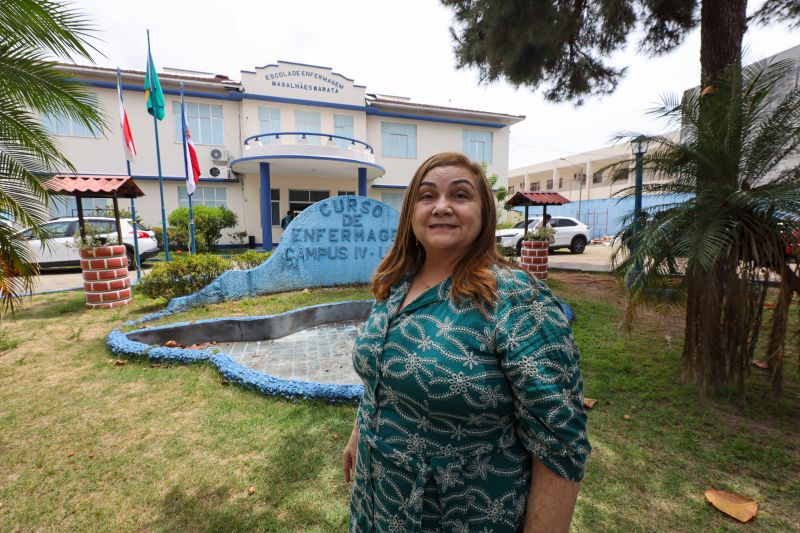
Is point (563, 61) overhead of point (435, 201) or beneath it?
overhead

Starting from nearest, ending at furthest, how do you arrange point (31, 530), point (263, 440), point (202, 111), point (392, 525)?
point (392, 525)
point (31, 530)
point (263, 440)
point (202, 111)

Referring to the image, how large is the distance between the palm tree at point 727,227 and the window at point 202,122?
52.9 ft

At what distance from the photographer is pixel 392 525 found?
114cm

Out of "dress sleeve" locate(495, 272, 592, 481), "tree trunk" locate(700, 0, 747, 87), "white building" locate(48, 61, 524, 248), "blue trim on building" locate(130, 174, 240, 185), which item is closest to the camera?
"dress sleeve" locate(495, 272, 592, 481)

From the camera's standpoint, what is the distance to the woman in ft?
3.10

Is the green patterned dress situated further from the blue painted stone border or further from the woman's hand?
the blue painted stone border

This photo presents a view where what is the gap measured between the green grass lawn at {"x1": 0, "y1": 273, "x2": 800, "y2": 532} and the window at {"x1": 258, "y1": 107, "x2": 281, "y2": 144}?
13670mm

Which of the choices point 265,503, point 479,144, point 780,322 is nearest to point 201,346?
point 265,503

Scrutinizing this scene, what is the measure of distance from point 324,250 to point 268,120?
10.9 meters

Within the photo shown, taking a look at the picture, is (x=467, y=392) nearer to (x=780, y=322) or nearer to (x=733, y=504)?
(x=733, y=504)

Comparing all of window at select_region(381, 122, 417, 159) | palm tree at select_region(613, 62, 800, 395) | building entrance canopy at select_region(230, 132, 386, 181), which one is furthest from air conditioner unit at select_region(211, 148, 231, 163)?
palm tree at select_region(613, 62, 800, 395)

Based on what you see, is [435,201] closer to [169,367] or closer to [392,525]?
[392,525]

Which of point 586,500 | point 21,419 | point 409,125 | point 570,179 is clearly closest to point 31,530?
point 21,419

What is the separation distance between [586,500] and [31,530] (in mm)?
2964
